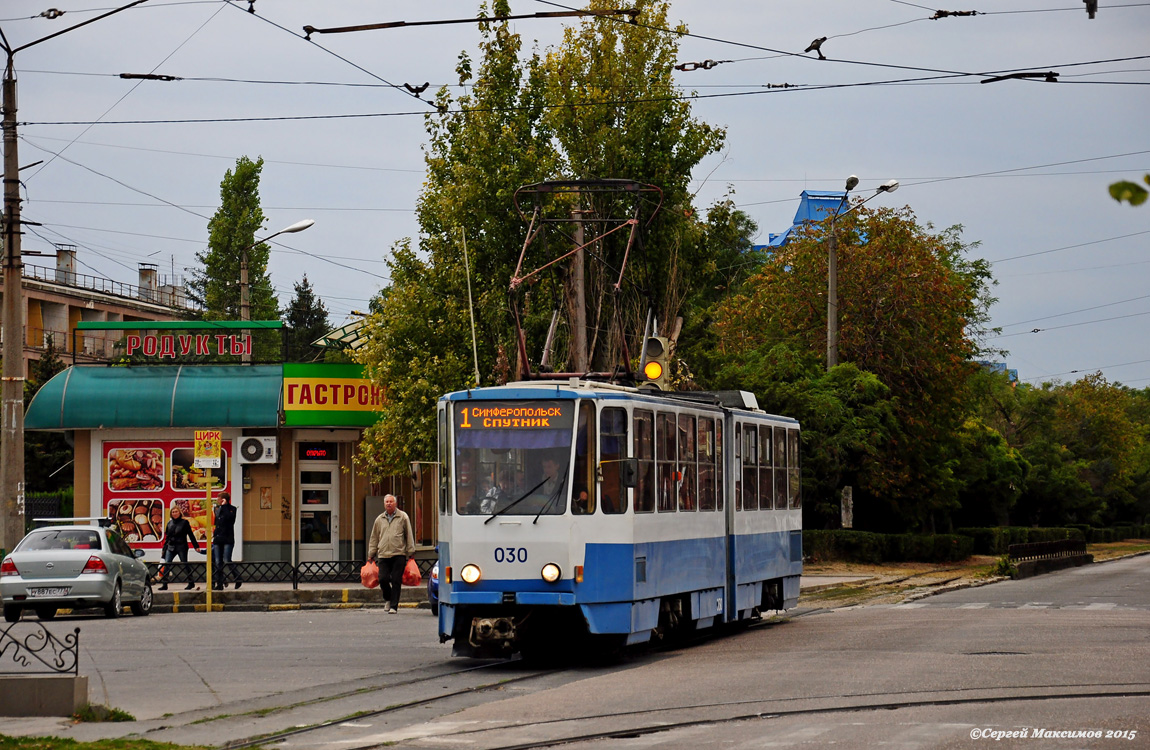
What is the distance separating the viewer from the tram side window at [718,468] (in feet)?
62.8

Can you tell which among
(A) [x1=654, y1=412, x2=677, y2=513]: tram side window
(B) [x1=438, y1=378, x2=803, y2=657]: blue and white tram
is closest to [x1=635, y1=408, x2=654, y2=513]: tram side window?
(B) [x1=438, y1=378, x2=803, y2=657]: blue and white tram

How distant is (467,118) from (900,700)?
70.5ft

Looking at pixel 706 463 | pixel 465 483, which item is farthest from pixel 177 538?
pixel 465 483

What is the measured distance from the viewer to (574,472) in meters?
15.7

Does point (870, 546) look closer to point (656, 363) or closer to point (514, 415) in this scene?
point (656, 363)

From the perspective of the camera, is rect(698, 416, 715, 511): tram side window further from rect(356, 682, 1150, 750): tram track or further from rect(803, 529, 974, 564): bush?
rect(803, 529, 974, 564): bush

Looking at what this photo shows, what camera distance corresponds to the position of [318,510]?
35750mm

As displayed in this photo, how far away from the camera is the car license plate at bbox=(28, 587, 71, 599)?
23.1 m

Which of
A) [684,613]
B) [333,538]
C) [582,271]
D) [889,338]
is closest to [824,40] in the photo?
[582,271]

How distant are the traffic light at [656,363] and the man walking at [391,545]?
15.2 ft

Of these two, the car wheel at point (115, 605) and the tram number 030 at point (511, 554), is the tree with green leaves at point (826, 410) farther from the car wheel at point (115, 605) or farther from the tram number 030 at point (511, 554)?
the tram number 030 at point (511, 554)

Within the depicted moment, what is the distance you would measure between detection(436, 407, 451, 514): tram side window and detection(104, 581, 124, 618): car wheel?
32.4ft

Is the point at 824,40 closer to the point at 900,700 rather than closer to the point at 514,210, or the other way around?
the point at 514,210

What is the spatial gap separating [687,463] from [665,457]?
0.83 m
